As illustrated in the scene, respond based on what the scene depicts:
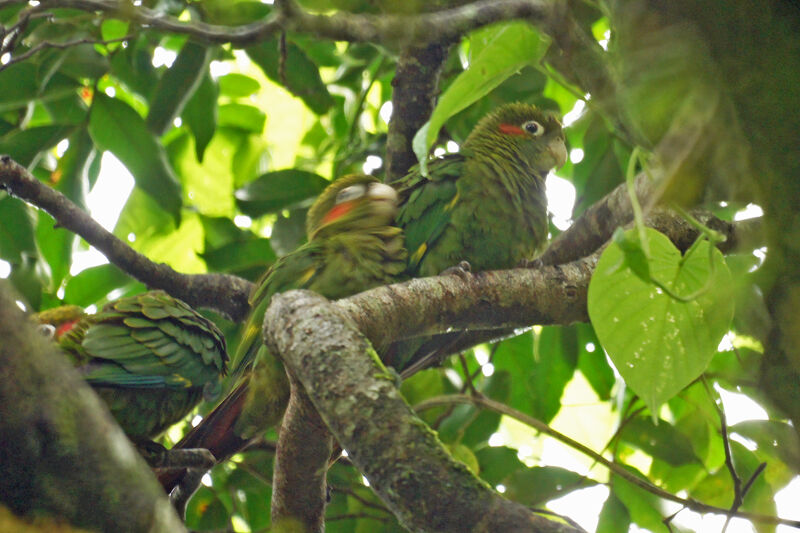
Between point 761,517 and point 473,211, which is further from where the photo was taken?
point 473,211

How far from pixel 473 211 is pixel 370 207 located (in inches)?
12.8

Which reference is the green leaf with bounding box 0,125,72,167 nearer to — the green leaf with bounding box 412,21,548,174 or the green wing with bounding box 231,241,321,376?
the green wing with bounding box 231,241,321,376

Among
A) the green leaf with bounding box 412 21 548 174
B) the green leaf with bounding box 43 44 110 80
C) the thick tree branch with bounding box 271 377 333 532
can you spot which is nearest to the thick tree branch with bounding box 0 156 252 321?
the green leaf with bounding box 43 44 110 80

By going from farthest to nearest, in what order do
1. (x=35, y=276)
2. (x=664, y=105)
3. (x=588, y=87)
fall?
(x=35, y=276) < (x=588, y=87) < (x=664, y=105)

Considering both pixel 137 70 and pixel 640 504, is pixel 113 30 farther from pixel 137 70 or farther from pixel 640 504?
pixel 640 504

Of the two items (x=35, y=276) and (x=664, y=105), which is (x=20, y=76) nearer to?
(x=35, y=276)

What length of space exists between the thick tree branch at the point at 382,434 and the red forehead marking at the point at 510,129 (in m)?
1.47

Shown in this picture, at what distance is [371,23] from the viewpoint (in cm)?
122

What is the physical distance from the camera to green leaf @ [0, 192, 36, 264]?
2209mm

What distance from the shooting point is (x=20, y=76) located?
2.18 meters

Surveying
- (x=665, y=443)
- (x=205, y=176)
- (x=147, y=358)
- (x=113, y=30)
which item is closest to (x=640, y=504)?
(x=665, y=443)

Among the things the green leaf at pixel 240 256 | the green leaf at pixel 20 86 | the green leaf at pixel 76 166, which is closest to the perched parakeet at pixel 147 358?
the green leaf at pixel 240 256

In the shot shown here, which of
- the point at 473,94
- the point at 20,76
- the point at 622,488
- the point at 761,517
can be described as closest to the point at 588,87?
the point at 473,94

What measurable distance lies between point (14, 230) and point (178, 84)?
671mm
